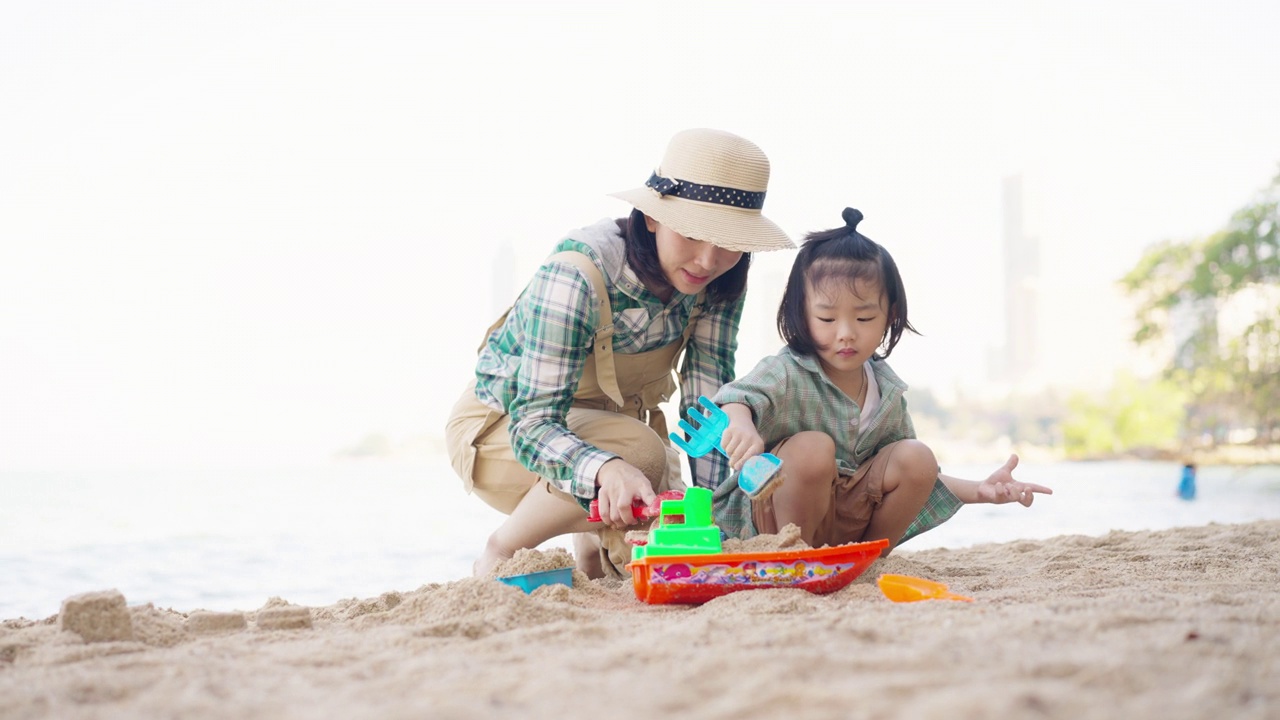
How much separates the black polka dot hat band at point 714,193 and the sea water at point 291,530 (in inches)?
64.0

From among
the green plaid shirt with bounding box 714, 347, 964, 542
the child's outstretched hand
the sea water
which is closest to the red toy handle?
the green plaid shirt with bounding box 714, 347, 964, 542

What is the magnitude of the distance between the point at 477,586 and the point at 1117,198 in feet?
128

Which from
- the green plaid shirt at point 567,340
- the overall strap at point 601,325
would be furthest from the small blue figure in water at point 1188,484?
the overall strap at point 601,325

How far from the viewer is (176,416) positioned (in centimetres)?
2266

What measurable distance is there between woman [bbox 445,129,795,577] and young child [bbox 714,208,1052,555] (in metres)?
0.20

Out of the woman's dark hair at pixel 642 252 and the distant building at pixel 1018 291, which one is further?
the distant building at pixel 1018 291

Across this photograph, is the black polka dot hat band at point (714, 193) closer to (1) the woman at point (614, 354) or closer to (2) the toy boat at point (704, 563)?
(1) the woman at point (614, 354)

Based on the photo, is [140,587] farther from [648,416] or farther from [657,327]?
[657,327]

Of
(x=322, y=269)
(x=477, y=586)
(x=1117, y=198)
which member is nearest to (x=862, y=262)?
(x=477, y=586)

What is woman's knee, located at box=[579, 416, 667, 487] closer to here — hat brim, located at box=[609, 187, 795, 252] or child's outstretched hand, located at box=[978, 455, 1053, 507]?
hat brim, located at box=[609, 187, 795, 252]

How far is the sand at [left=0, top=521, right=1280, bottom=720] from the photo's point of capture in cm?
101

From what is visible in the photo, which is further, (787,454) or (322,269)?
(322,269)

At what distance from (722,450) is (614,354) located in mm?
Answer: 599

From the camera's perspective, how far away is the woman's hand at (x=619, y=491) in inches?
84.0
